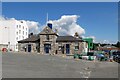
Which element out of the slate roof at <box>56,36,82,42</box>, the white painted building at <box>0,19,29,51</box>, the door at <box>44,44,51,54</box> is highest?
the white painted building at <box>0,19,29,51</box>

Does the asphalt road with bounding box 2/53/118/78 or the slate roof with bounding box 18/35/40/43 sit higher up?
the slate roof with bounding box 18/35/40/43

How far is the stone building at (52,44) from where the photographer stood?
76125 millimetres

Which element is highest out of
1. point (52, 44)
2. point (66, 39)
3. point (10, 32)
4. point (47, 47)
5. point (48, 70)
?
point (10, 32)

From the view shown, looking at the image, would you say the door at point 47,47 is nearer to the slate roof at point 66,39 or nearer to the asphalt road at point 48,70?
the slate roof at point 66,39

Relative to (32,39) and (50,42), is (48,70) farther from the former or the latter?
(32,39)

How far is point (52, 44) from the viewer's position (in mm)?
76938

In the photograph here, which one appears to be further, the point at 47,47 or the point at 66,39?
the point at 47,47

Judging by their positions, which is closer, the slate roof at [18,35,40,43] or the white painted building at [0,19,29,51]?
the slate roof at [18,35,40,43]

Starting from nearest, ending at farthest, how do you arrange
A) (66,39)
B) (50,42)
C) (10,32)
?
1. (66,39)
2. (50,42)
3. (10,32)

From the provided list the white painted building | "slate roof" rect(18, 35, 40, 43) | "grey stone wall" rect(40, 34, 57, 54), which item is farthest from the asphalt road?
the white painted building

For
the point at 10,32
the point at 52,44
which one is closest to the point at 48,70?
the point at 52,44

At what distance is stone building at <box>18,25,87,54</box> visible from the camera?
250ft

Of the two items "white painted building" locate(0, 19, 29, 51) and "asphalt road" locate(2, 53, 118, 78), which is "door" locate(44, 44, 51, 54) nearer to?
"white painted building" locate(0, 19, 29, 51)

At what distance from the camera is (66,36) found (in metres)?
79.1
